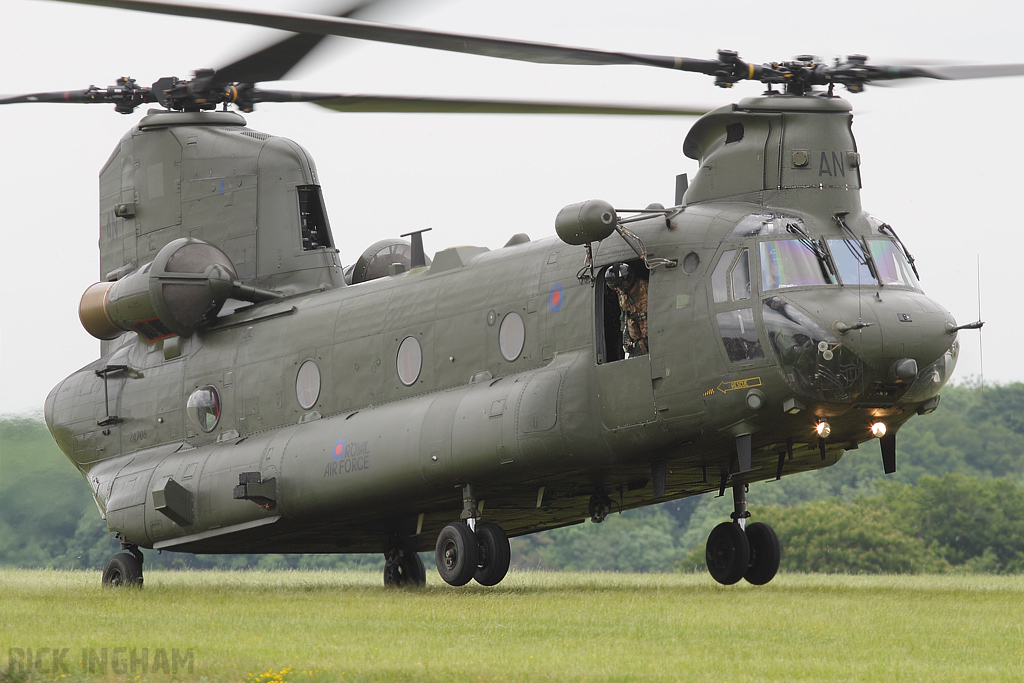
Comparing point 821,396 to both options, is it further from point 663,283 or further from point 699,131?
point 699,131

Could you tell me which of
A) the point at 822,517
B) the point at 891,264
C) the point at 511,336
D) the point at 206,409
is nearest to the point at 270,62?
the point at 511,336

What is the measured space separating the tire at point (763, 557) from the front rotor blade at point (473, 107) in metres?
5.49

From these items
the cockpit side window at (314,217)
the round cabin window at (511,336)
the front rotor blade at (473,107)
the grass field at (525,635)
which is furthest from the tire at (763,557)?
the cockpit side window at (314,217)

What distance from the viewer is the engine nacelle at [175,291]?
21047mm

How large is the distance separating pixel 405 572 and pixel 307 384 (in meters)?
3.21

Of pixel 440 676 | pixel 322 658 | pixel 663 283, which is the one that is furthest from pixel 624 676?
pixel 663 283

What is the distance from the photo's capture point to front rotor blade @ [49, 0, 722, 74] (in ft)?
46.3

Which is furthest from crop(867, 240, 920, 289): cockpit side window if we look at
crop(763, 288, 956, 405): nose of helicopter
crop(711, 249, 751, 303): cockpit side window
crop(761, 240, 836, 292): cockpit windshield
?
crop(711, 249, 751, 303): cockpit side window

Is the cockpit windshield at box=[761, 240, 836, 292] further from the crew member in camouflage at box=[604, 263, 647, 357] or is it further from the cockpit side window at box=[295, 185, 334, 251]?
the cockpit side window at box=[295, 185, 334, 251]

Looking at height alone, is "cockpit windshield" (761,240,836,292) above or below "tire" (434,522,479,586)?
above

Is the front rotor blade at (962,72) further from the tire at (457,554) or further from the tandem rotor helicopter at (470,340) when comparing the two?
the tire at (457,554)

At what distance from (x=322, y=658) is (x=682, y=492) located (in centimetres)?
822

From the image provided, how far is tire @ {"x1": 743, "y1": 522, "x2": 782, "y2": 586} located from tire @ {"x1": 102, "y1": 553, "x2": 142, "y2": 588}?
881 cm

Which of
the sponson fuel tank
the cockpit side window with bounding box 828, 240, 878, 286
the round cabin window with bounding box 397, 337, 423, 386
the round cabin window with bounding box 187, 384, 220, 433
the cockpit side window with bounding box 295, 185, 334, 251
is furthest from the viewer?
the cockpit side window with bounding box 295, 185, 334, 251
